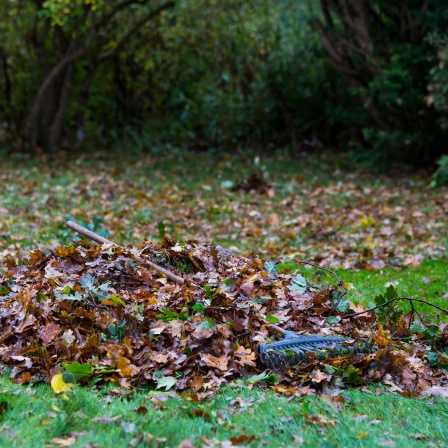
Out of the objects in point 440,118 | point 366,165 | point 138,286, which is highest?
point 138,286

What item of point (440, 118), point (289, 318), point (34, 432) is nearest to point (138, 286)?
point (289, 318)

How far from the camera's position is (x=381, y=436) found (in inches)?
127

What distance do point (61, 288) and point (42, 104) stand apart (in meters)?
13.0

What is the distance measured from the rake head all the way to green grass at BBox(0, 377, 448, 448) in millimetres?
289

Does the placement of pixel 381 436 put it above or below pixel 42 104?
below

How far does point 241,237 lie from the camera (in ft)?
27.0

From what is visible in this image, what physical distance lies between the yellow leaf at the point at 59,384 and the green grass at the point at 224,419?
0.05m

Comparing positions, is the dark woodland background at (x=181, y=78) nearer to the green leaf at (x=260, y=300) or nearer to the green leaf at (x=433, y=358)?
the green leaf at (x=260, y=300)

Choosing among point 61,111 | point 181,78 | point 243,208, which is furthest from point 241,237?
point 181,78

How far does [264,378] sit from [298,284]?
147cm

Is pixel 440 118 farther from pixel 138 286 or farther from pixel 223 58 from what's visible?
pixel 138 286

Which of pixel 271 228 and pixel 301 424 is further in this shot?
pixel 271 228

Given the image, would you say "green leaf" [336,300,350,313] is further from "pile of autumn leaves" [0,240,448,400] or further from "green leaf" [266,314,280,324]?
"green leaf" [266,314,280,324]

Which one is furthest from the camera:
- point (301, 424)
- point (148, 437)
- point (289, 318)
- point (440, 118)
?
point (440, 118)
